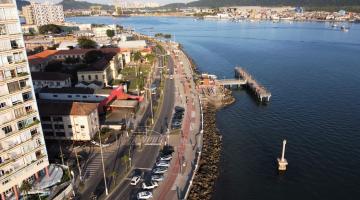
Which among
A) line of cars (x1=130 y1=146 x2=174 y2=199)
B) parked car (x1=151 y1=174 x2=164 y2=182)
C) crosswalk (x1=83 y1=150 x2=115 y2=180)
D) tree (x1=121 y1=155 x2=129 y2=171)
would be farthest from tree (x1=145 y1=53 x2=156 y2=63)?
parked car (x1=151 y1=174 x2=164 y2=182)

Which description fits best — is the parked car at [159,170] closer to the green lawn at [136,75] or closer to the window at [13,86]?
the window at [13,86]

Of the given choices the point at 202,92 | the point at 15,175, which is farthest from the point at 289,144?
the point at 15,175

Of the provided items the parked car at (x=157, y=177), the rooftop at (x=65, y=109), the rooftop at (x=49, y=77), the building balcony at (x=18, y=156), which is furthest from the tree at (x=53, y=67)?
the parked car at (x=157, y=177)

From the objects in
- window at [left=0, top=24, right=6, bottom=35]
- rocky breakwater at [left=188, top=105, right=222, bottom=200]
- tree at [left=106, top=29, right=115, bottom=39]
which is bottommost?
rocky breakwater at [left=188, top=105, right=222, bottom=200]

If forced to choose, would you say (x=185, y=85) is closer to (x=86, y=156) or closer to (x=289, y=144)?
(x=289, y=144)

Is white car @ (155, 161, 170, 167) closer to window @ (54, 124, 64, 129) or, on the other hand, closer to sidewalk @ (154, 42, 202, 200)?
sidewalk @ (154, 42, 202, 200)
